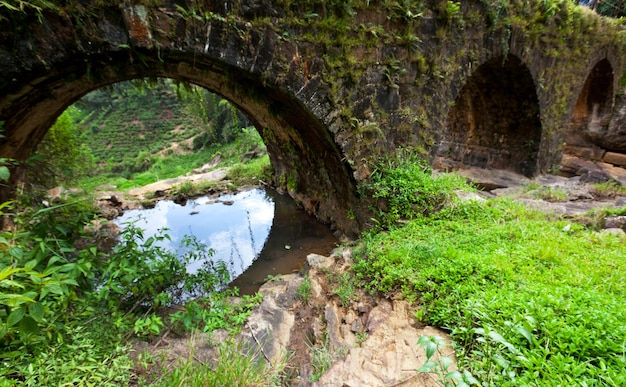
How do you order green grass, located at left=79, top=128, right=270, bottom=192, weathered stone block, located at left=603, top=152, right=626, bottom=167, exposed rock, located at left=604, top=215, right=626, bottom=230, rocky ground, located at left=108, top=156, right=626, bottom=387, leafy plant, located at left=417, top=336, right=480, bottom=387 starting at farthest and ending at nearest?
weathered stone block, located at left=603, top=152, right=626, bottom=167, green grass, located at left=79, top=128, right=270, bottom=192, exposed rock, located at left=604, top=215, right=626, bottom=230, rocky ground, located at left=108, top=156, right=626, bottom=387, leafy plant, located at left=417, top=336, right=480, bottom=387

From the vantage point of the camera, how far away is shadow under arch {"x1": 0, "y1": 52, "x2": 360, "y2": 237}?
112 inches

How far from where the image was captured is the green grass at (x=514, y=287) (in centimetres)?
142

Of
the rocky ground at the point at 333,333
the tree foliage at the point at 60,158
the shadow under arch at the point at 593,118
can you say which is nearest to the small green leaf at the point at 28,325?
the rocky ground at the point at 333,333

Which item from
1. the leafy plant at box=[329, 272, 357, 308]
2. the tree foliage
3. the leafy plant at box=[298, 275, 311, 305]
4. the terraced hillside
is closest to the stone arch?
the leafy plant at box=[329, 272, 357, 308]

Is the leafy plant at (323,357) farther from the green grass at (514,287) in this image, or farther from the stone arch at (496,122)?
the stone arch at (496,122)

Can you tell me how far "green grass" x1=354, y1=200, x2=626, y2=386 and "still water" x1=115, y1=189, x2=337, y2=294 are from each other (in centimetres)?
162

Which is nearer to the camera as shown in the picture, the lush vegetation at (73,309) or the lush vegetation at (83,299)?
the lush vegetation at (73,309)

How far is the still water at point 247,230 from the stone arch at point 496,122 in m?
3.20

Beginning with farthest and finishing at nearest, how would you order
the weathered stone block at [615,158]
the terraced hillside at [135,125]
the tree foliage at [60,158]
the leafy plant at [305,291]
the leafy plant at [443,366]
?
the terraced hillside at [135,125], the weathered stone block at [615,158], the tree foliage at [60,158], the leafy plant at [305,291], the leafy plant at [443,366]

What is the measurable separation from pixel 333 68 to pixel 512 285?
2.84 m

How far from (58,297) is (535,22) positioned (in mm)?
7683

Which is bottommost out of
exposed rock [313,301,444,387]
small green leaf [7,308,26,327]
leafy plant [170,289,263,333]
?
leafy plant [170,289,263,333]

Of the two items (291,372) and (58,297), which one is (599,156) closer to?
(291,372)

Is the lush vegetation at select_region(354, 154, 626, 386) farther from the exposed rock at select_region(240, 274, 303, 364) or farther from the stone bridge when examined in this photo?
the stone bridge
